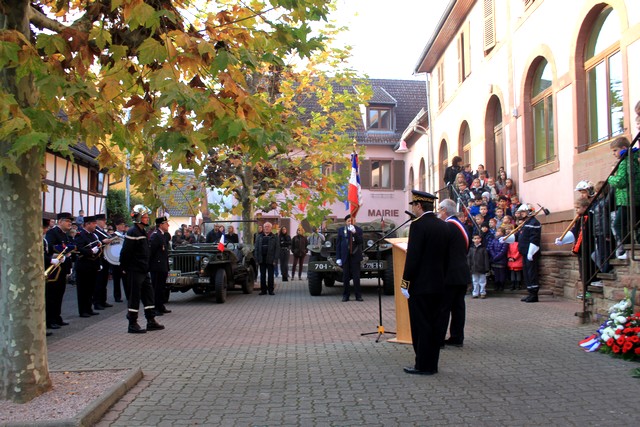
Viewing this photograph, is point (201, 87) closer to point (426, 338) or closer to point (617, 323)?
point (426, 338)

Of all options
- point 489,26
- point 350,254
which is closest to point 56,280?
point 350,254

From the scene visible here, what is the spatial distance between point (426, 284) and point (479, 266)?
7.41 m

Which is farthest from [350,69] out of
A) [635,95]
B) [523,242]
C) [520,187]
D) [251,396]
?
[251,396]

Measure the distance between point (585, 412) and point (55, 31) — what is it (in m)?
5.38

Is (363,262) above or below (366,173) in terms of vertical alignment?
below

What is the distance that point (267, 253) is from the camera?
15.9 metres

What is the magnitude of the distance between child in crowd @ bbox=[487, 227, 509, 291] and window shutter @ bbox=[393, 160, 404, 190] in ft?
69.7

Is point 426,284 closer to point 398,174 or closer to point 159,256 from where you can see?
point 159,256

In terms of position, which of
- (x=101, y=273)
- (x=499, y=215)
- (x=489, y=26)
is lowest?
(x=101, y=273)

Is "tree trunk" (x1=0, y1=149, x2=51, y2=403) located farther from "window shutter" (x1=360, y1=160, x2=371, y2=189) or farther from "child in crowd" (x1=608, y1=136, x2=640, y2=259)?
"window shutter" (x1=360, y1=160, x2=371, y2=189)

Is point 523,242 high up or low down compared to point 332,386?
up

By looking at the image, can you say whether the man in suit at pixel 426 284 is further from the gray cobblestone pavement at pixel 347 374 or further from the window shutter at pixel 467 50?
the window shutter at pixel 467 50

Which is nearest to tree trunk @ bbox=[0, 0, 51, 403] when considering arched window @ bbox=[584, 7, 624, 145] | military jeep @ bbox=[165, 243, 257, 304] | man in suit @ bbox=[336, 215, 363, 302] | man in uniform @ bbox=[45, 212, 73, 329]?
man in uniform @ bbox=[45, 212, 73, 329]

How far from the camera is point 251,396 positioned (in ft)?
17.6
